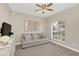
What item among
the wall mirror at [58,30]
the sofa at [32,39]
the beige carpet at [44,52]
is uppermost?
the wall mirror at [58,30]

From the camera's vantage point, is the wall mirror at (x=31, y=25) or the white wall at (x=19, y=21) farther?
the wall mirror at (x=31, y=25)

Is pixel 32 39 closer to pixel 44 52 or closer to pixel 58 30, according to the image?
pixel 44 52

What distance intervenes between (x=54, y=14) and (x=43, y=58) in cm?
375

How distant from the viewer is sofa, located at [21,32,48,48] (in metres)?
4.25

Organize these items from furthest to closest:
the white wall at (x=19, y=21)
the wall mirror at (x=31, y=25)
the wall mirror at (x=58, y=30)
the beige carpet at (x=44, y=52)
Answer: the wall mirror at (x=58, y=30) → the wall mirror at (x=31, y=25) → the white wall at (x=19, y=21) → the beige carpet at (x=44, y=52)

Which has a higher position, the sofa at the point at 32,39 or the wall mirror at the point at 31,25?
the wall mirror at the point at 31,25

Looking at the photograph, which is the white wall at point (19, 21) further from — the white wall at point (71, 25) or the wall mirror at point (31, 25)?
the white wall at point (71, 25)

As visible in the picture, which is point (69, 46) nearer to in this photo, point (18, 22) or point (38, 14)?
point (38, 14)

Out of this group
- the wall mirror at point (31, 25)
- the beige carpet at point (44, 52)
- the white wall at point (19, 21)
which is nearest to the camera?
the beige carpet at point (44, 52)

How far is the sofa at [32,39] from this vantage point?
13.9ft

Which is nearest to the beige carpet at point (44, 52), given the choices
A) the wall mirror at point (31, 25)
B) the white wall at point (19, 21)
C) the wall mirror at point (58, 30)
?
the white wall at point (19, 21)

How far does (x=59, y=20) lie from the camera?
14.8ft

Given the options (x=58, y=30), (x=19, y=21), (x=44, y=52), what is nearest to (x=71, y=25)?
(x=58, y=30)

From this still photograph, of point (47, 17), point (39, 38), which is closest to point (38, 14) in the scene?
point (47, 17)
